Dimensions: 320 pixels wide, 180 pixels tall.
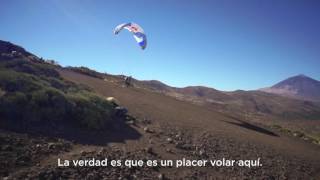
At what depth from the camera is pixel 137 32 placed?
26234 mm

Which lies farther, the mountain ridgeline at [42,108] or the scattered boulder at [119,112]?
the scattered boulder at [119,112]

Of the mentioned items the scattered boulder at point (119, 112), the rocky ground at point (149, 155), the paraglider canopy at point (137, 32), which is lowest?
the rocky ground at point (149, 155)

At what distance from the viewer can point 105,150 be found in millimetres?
12125

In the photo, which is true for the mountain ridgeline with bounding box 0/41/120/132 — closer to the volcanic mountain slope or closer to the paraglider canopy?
the volcanic mountain slope

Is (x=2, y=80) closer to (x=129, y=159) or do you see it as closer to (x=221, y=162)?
(x=129, y=159)

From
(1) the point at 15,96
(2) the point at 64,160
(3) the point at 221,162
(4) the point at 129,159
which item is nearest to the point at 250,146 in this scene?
(3) the point at 221,162

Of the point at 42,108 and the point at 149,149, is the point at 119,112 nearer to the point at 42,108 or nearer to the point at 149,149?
the point at 42,108

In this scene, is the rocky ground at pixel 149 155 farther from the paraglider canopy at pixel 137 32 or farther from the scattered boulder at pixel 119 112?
the paraglider canopy at pixel 137 32

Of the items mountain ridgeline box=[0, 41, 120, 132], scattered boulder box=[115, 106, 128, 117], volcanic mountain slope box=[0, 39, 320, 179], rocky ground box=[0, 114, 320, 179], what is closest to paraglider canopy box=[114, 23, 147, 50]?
volcanic mountain slope box=[0, 39, 320, 179]

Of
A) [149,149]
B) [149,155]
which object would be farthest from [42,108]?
[149,155]

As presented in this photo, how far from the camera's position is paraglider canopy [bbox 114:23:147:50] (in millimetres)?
25641

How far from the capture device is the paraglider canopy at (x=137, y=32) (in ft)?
84.1

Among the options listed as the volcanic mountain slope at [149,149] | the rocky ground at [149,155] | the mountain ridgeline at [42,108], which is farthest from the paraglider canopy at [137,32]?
the mountain ridgeline at [42,108]

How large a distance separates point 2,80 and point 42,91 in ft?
6.25
